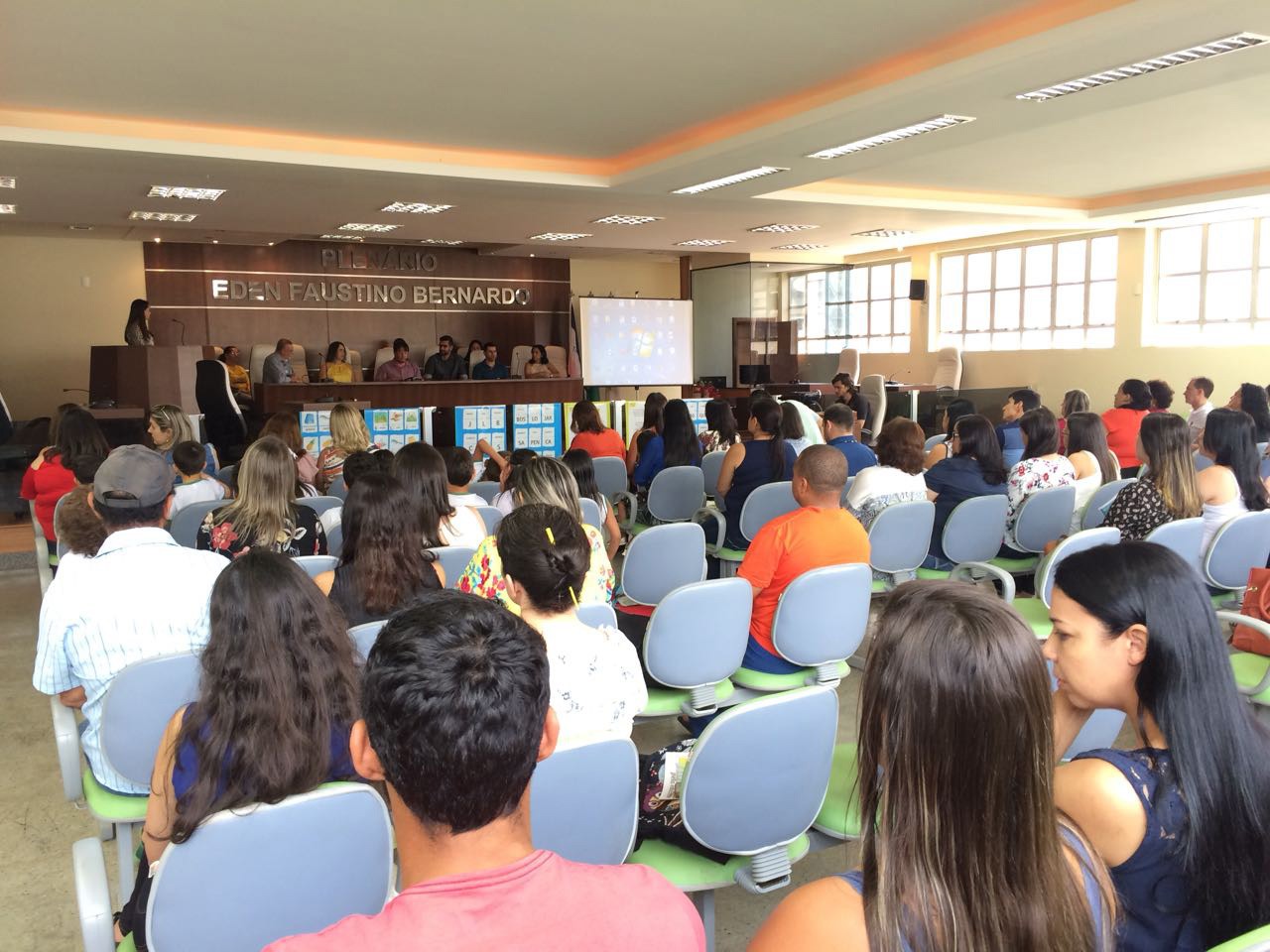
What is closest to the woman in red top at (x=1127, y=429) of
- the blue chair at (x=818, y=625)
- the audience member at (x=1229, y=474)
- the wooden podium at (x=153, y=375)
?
the audience member at (x=1229, y=474)

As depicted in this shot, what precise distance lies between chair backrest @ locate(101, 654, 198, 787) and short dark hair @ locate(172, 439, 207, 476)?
2.92 meters

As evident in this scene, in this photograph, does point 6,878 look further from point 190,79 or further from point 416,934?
point 190,79

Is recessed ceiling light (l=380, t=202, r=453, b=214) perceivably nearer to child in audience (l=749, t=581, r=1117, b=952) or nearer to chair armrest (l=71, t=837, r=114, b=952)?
chair armrest (l=71, t=837, r=114, b=952)

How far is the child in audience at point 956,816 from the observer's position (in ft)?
3.33

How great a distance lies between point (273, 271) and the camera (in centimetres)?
1386

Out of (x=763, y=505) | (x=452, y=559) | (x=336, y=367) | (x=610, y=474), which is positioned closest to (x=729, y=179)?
(x=610, y=474)

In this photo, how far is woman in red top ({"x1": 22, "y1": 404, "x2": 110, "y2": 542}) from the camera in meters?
5.50

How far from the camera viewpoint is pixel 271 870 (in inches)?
60.7

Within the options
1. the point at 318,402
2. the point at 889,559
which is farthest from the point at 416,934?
the point at 318,402

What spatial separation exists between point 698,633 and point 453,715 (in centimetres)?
209

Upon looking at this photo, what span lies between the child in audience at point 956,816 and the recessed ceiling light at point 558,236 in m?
11.4

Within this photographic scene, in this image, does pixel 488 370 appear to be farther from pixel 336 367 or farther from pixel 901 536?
pixel 901 536

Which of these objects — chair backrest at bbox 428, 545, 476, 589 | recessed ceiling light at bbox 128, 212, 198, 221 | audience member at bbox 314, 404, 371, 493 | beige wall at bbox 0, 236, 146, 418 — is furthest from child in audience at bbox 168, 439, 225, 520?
beige wall at bbox 0, 236, 146, 418

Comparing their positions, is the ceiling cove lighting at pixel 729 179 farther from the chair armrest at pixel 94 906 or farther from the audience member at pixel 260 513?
the chair armrest at pixel 94 906
